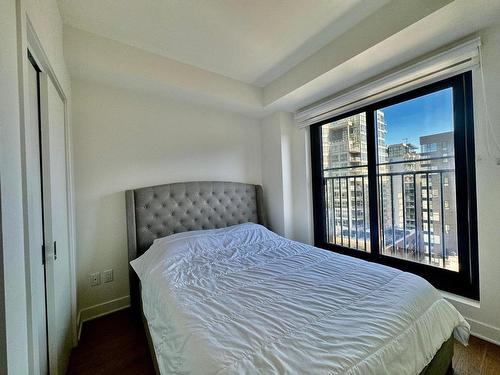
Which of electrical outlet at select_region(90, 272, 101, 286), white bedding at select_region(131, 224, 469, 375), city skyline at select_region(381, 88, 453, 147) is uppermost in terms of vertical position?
city skyline at select_region(381, 88, 453, 147)

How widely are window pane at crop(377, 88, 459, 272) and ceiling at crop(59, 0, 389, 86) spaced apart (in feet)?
3.24

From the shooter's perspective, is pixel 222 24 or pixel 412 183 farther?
pixel 412 183

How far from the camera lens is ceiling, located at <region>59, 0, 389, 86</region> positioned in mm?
1523

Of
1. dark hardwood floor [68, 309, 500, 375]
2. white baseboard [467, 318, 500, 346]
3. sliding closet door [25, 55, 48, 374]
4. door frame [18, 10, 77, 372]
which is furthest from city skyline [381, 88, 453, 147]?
sliding closet door [25, 55, 48, 374]

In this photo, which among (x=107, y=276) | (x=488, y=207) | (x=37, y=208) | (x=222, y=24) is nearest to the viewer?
(x=37, y=208)

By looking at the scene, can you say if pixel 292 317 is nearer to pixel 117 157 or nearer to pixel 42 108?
pixel 42 108

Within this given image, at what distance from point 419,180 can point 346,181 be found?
0.73 metres

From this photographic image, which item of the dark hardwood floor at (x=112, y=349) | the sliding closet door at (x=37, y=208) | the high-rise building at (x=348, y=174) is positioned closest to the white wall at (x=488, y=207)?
the high-rise building at (x=348, y=174)

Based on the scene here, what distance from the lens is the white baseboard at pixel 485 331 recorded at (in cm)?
155

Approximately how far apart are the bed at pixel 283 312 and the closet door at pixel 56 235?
502mm

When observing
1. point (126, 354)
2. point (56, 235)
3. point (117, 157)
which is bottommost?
point (126, 354)

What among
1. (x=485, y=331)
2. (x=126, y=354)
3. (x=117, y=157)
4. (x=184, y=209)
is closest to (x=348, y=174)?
(x=485, y=331)

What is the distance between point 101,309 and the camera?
2076mm

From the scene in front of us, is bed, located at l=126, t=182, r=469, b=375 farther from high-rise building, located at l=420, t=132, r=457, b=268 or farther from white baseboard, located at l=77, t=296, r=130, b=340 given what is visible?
high-rise building, located at l=420, t=132, r=457, b=268
